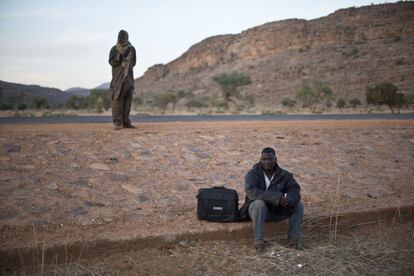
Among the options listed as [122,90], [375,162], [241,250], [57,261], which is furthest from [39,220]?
[375,162]

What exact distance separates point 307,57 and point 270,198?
6466 centimetres

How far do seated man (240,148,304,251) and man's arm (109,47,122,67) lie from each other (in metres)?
5.47

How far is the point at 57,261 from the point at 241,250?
238cm

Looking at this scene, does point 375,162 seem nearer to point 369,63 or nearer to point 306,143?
point 306,143

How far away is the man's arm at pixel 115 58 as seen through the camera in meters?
11.1

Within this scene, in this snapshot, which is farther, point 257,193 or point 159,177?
point 159,177

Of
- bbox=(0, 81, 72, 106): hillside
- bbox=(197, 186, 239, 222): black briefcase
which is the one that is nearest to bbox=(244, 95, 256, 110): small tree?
bbox=(0, 81, 72, 106): hillside

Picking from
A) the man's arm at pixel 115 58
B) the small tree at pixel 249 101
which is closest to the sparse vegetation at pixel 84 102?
the small tree at pixel 249 101

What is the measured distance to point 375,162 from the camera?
431 inches

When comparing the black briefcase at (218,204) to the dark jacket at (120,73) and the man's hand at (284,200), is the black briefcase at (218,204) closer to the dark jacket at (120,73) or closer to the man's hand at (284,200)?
the man's hand at (284,200)

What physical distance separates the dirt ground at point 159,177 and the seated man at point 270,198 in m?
0.59

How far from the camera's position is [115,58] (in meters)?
11.1

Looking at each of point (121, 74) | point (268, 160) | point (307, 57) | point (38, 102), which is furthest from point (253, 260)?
point (307, 57)

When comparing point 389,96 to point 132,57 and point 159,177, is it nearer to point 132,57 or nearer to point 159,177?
point 132,57
